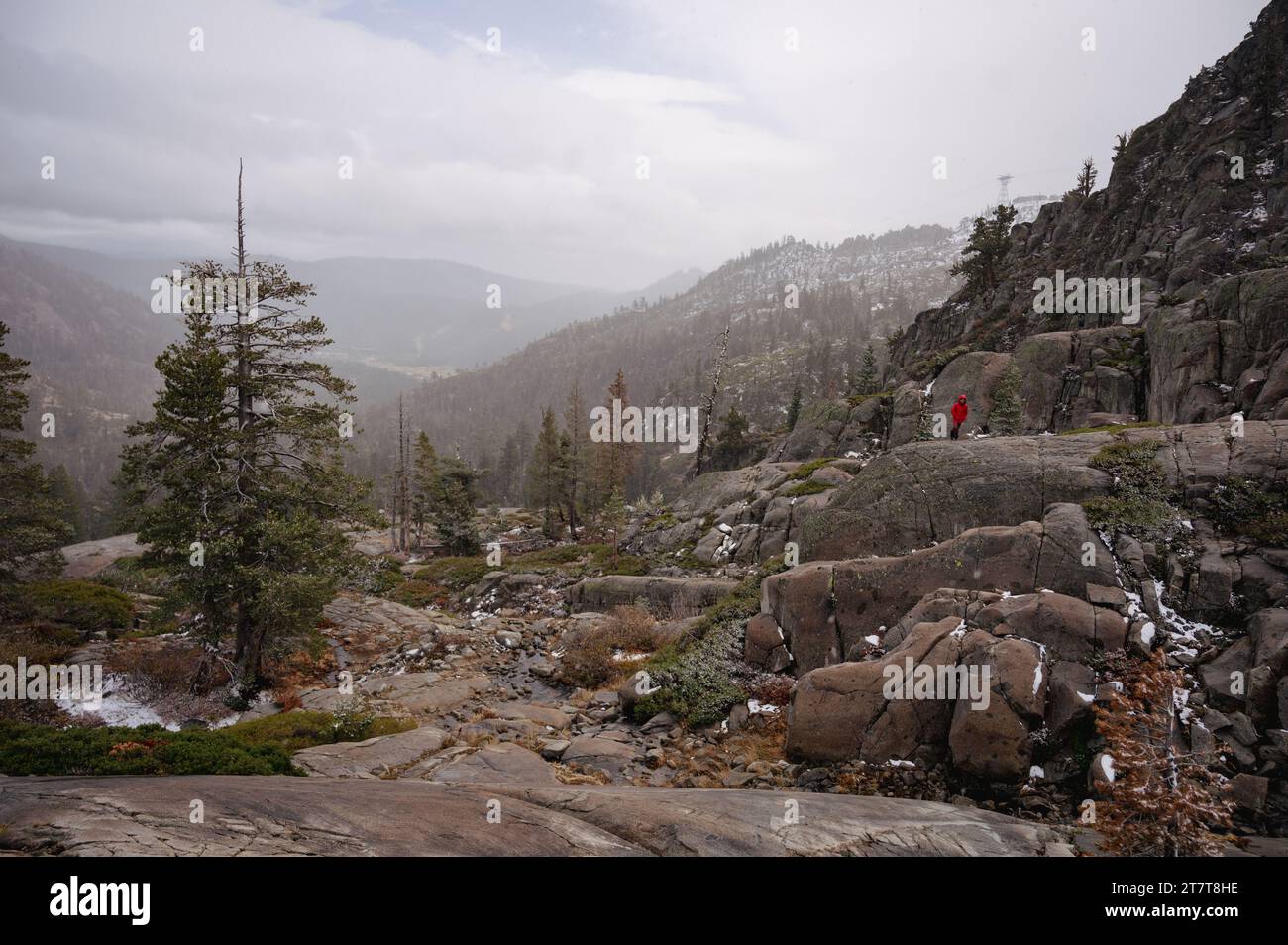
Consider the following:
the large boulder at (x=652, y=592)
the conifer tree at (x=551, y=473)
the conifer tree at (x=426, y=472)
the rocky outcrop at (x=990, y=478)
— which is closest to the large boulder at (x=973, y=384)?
the rocky outcrop at (x=990, y=478)

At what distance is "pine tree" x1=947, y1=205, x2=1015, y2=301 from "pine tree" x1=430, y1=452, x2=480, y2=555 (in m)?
48.3

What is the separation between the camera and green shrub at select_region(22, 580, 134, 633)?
21.7 meters

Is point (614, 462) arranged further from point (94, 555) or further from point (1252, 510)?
point (94, 555)

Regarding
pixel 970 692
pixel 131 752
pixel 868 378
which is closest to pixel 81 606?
pixel 131 752

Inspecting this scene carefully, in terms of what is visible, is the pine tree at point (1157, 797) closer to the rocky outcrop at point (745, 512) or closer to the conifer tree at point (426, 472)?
the rocky outcrop at point (745, 512)

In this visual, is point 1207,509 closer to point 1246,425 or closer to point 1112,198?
point 1246,425

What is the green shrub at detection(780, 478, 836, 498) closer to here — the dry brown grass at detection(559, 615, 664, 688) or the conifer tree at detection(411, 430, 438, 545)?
the dry brown grass at detection(559, 615, 664, 688)

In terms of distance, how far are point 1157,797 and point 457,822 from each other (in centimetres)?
832

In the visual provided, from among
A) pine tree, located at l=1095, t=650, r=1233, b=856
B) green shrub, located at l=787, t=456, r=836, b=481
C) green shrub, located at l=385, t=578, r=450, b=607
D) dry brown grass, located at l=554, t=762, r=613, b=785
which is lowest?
green shrub, located at l=385, t=578, r=450, b=607

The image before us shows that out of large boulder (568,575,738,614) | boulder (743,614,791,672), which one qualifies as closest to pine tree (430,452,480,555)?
large boulder (568,575,738,614)

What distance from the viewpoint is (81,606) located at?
73.7 ft

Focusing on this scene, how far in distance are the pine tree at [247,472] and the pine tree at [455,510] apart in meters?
28.8
